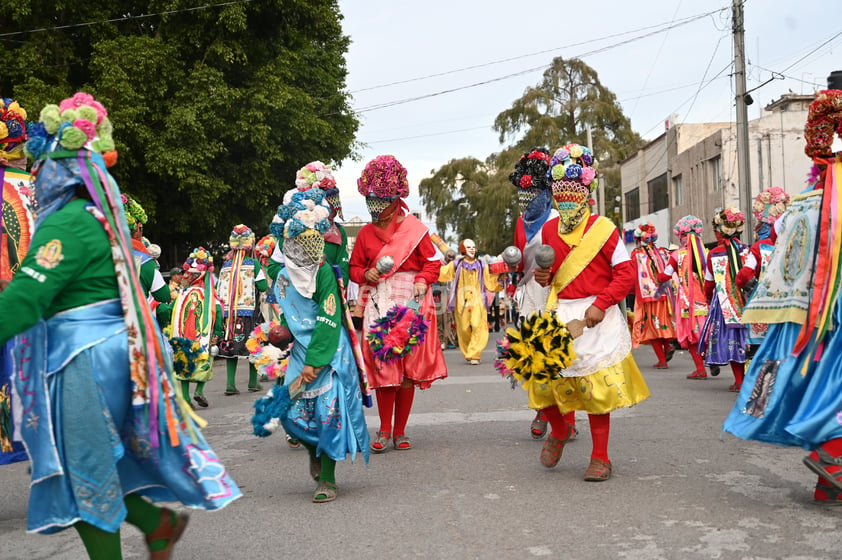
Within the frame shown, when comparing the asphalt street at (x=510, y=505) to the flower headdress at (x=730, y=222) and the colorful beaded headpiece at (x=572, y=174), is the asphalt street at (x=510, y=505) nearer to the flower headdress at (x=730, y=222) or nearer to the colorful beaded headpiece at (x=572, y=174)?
the colorful beaded headpiece at (x=572, y=174)

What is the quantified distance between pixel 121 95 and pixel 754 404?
17978 mm

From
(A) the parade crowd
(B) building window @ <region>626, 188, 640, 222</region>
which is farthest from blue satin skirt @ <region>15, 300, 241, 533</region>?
(B) building window @ <region>626, 188, 640, 222</region>

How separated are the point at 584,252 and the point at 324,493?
7.61ft

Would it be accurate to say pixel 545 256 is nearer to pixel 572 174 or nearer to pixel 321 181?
pixel 572 174

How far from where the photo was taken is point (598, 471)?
638 cm

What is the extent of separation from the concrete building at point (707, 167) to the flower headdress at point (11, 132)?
66.8 ft

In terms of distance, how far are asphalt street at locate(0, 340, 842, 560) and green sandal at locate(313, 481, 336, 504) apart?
6 centimetres

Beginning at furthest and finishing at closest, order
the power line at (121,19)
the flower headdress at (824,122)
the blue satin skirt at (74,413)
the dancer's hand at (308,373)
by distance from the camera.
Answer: the power line at (121,19) → the dancer's hand at (308,373) → the flower headdress at (824,122) → the blue satin skirt at (74,413)

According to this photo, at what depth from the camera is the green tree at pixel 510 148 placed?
158 ft

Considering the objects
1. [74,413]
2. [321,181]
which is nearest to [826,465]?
[74,413]

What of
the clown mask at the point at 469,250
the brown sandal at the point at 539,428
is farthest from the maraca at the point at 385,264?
the clown mask at the point at 469,250

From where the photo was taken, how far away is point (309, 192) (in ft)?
21.2

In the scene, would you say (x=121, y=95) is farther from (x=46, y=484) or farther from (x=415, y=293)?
(x=46, y=484)

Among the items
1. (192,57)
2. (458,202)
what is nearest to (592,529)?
(192,57)
